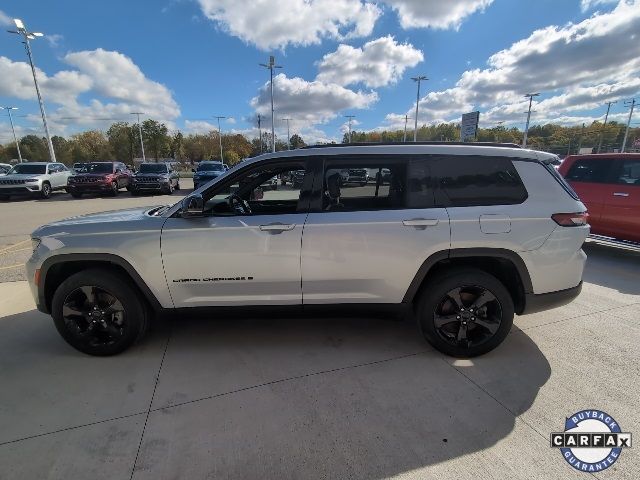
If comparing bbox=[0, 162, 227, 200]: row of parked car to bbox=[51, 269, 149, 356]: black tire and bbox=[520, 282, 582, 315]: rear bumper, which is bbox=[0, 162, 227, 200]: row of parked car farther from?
bbox=[520, 282, 582, 315]: rear bumper

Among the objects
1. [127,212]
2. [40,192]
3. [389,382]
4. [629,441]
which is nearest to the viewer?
[629,441]

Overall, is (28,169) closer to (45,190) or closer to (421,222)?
(45,190)

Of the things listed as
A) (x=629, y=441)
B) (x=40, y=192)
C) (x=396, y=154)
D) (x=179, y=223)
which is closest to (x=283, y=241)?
(x=179, y=223)

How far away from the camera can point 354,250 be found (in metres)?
2.78

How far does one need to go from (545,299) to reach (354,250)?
66.4 inches

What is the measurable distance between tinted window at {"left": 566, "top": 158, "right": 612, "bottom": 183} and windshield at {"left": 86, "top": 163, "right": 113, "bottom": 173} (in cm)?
1895

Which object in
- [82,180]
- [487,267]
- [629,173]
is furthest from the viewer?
[82,180]

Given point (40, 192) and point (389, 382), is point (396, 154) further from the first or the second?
point (40, 192)

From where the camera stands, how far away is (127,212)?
3.40 m

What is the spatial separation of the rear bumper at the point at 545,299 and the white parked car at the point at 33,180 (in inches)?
765

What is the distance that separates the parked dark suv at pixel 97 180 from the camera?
52.7ft

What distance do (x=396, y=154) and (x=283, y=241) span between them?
1202 mm

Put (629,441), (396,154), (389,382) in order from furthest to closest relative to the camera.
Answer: (396,154) < (389,382) < (629,441)

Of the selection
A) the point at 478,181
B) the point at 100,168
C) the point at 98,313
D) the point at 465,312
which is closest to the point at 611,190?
the point at 478,181
